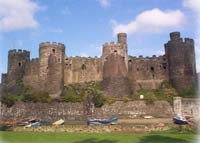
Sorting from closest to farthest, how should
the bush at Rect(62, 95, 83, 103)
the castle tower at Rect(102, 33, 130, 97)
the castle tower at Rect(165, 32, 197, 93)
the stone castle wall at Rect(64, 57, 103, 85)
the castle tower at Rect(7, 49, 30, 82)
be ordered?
the bush at Rect(62, 95, 83, 103) < the castle tower at Rect(102, 33, 130, 97) < the castle tower at Rect(165, 32, 197, 93) < the stone castle wall at Rect(64, 57, 103, 85) < the castle tower at Rect(7, 49, 30, 82)

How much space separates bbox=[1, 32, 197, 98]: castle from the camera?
4922 cm

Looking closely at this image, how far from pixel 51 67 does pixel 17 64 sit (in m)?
7.86

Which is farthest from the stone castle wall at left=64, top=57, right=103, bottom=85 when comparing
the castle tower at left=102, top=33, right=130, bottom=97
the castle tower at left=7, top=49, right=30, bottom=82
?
the castle tower at left=7, top=49, right=30, bottom=82

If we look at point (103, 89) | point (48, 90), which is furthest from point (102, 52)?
point (48, 90)

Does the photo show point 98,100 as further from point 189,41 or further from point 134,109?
point 189,41

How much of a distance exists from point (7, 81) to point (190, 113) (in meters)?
28.0

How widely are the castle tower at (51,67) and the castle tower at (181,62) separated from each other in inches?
615

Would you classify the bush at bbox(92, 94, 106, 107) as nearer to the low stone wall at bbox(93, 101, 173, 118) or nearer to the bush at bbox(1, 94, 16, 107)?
the low stone wall at bbox(93, 101, 173, 118)

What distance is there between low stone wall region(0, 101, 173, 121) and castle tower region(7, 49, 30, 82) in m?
11.5

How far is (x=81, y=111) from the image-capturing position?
4312cm

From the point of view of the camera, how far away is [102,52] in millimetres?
52719

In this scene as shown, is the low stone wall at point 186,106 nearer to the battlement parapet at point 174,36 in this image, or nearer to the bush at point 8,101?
the battlement parapet at point 174,36

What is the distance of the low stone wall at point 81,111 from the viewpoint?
4284 cm

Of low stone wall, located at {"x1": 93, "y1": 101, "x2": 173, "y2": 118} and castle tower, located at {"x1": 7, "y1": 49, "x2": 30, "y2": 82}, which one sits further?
castle tower, located at {"x1": 7, "y1": 49, "x2": 30, "y2": 82}
